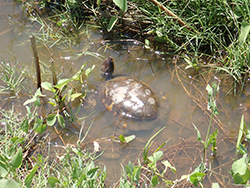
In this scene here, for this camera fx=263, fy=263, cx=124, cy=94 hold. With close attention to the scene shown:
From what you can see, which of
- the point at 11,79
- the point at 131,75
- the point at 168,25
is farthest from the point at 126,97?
the point at 11,79

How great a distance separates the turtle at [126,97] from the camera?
2.89m

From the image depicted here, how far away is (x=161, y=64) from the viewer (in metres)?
3.32

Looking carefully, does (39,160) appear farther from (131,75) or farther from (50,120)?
(131,75)

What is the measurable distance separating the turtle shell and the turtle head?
0.46ft

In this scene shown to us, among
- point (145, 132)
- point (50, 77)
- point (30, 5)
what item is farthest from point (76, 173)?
point (30, 5)

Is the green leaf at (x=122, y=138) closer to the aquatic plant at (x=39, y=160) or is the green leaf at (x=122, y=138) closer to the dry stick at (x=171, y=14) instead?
the aquatic plant at (x=39, y=160)

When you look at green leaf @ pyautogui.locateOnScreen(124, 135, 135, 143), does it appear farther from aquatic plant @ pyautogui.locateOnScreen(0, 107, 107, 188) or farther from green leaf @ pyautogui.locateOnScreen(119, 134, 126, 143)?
aquatic plant @ pyautogui.locateOnScreen(0, 107, 107, 188)

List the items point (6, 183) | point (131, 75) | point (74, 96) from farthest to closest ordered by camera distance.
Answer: point (131, 75) < point (74, 96) < point (6, 183)

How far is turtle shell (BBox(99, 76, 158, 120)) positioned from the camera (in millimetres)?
2885

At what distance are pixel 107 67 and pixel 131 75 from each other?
0.32 meters

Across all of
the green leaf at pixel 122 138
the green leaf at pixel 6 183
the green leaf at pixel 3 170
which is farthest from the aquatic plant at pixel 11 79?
the green leaf at pixel 6 183

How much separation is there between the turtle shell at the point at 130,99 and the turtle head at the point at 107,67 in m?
0.14

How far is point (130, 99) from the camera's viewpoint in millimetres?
2941

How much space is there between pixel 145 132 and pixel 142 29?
4.96 ft
